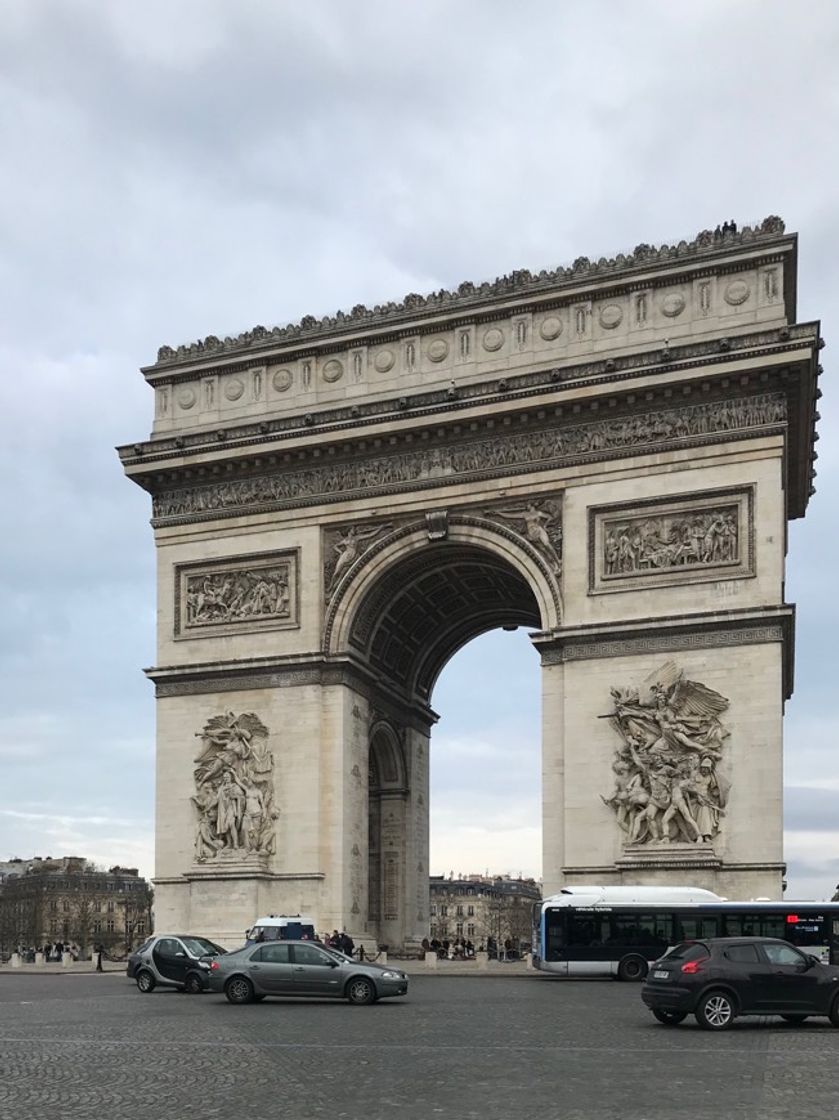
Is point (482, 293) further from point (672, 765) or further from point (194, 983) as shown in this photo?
point (194, 983)

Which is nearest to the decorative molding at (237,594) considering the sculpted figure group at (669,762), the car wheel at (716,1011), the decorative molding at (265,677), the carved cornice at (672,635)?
the decorative molding at (265,677)

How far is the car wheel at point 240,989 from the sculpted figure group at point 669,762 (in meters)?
12.0

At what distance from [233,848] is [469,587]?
32.8 ft

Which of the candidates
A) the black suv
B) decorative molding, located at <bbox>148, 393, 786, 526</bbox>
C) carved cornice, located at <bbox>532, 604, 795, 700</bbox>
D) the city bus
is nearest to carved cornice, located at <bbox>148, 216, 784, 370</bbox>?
decorative molding, located at <bbox>148, 393, 786, 526</bbox>

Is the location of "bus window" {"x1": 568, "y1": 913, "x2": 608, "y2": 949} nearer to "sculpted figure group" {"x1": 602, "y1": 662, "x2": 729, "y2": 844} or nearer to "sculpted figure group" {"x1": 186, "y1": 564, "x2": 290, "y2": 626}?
"sculpted figure group" {"x1": 602, "y1": 662, "x2": 729, "y2": 844}

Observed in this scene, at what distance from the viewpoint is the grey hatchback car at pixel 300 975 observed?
965 inches

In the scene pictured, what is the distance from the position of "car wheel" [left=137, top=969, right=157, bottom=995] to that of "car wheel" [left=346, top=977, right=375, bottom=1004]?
7.67 metres

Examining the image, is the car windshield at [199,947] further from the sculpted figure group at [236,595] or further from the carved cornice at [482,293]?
the carved cornice at [482,293]

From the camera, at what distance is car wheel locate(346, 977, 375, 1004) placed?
24.5m

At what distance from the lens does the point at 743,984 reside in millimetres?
18703

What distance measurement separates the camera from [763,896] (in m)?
32.8

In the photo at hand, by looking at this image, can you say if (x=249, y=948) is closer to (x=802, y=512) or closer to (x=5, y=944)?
(x=802, y=512)

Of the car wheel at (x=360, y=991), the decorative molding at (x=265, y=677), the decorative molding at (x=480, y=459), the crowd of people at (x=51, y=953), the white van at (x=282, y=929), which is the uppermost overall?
the decorative molding at (x=480, y=459)

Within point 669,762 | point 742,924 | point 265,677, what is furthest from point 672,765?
point 265,677
